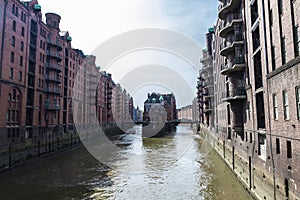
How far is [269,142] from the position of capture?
15375 mm

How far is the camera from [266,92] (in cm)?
1614

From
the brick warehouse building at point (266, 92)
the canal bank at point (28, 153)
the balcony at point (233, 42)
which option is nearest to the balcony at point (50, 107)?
the canal bank at point (28, 153)

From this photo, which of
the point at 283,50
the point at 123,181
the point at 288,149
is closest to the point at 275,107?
the point at 288,149

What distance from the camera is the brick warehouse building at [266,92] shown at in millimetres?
11852

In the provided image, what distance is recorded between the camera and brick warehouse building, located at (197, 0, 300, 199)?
11852mm

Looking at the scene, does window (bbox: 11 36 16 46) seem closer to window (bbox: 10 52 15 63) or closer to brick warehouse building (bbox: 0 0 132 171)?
brick warehouse building (bbox: 0 0 132 171)

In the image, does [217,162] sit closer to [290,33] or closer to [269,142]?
[269,142]

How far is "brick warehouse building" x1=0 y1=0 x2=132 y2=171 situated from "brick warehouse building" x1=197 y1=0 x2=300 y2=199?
73.6 ft

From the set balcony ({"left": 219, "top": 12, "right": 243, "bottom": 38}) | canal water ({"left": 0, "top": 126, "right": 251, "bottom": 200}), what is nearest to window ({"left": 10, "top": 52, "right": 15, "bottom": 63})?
canal water ({"left": 0, "top": 126, "right": 251, "bottom": 200})

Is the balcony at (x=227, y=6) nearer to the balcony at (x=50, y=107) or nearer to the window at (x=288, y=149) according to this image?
the window at (x=288, y=149)

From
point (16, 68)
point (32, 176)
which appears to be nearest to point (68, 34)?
point (16, 68)

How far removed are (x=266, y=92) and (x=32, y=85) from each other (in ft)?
112

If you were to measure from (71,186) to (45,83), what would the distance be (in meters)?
28.1

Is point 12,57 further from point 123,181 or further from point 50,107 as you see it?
point 123,181
